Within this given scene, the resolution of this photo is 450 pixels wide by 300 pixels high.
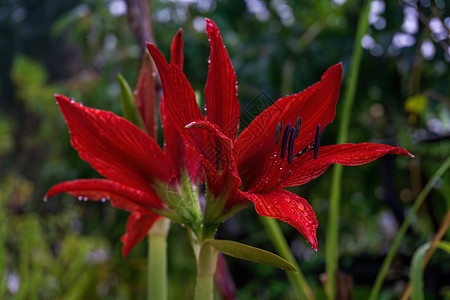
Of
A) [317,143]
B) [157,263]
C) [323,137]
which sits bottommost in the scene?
[323,137]

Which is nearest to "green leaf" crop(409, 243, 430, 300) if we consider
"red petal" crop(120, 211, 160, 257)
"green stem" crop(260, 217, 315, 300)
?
"green stem" crop(260, 217, 315, 300)

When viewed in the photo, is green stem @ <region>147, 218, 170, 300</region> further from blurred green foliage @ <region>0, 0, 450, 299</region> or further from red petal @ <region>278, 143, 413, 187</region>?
blurred green foliage @ <region>0, 0, 450, 299</region>

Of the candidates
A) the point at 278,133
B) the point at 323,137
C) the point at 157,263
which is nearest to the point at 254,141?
the point at 278,133

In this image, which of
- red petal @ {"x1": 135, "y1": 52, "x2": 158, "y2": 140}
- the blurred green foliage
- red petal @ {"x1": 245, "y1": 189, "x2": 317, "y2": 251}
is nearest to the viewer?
red petal @ {"x1": 245, "y1": 189, "x2": 317, "y2": 251}

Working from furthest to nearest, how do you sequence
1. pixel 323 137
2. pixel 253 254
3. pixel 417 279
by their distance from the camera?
1. pixel 323 137
2. pixel 417 279
3. pixel 253 254

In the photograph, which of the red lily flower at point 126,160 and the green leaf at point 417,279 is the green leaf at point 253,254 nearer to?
the red lily flower at point 126,160

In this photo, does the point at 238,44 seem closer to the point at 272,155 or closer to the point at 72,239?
the point at 72,239

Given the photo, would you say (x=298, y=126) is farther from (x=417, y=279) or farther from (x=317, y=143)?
(x=417, y=279)
